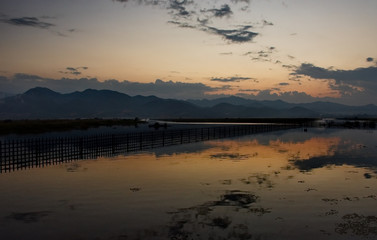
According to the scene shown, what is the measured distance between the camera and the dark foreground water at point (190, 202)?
1192 centimetres

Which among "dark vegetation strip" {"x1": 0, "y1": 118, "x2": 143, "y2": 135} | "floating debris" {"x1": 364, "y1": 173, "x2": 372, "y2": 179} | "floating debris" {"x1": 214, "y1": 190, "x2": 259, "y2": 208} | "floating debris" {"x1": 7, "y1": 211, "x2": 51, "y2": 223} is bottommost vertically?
"floating debris" {"x1": 7, "y1": 211, "x2": 51, "y2": 223}

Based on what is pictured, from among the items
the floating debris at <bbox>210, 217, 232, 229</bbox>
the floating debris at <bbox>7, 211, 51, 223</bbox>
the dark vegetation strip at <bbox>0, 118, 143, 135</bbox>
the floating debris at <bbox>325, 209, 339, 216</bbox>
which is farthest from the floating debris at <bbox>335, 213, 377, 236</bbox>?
the dark vegetation strip at <bbox>0, 118, 143, 135</bbox>

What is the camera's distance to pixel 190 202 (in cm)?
1568

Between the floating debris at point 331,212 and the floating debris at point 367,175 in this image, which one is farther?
the floating debris at point 367,175

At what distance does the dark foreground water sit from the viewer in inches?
469

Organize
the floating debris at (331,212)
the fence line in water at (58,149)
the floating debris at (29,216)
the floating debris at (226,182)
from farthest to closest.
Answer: the fence line in water at (58,149)
the floating debris at (226,182)
the floating debris at (331,212)
the floating debris at (29,216)

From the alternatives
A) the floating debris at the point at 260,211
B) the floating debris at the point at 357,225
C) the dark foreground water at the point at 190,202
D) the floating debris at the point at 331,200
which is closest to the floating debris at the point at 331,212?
the dark foreground water at the point at 190,202

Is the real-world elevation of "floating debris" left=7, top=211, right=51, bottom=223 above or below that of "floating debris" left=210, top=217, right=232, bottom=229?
below

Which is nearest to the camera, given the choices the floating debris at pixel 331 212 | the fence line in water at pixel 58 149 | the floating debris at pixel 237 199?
the floating debris at pixel 331 212

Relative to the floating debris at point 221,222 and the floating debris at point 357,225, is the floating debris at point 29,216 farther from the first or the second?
the floating debris at point 357,225

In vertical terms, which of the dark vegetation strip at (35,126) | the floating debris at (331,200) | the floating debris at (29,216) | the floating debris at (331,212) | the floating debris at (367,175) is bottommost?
the floating debris at (29,216)

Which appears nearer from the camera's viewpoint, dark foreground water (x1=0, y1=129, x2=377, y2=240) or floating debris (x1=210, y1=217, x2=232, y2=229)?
dark foreground water (x1=0, y1=129, x2=377, y2=240)

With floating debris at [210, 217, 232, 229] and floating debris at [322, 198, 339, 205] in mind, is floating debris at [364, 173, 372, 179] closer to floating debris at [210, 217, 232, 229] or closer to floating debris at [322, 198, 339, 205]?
floating debris at [322, 198, 339, 205]

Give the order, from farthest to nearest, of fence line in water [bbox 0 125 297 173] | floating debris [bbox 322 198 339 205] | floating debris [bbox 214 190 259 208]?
fence line in water [bbox 0 125 297 173] → floating debris [bbox 322 198 339 205] → floating debris [bbox 214 190 259 208]
